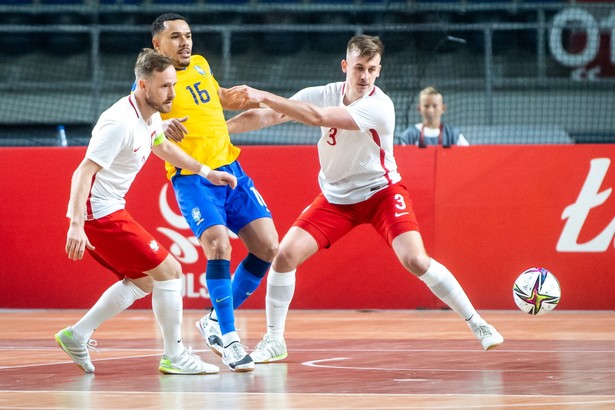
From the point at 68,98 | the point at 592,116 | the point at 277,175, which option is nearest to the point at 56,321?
the point at 277,175

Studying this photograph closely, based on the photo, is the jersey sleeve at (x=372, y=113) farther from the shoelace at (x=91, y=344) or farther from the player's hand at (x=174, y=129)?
the shoelace at (x=91, y=344)

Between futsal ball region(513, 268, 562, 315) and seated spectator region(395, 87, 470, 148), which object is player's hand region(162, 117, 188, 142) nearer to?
futsal ball region(513, 268, 562, 315)

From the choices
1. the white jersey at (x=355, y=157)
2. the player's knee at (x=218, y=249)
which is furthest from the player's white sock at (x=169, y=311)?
the white jersey at (x=355, y=157)

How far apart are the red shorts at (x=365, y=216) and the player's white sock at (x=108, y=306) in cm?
133

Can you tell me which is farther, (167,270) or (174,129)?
(174,129)

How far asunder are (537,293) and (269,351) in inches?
88.5

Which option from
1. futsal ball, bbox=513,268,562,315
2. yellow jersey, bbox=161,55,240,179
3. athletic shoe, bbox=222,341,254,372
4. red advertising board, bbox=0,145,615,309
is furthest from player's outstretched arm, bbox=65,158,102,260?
red advertising board, bbox=0,145,615,309

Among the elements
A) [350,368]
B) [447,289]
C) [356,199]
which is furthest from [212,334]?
[447,289]

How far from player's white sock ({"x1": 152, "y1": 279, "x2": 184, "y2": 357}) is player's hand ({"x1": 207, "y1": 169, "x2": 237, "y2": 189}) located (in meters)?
0.77

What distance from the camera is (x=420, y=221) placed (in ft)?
38.7

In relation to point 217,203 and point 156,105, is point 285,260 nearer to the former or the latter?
point 217,203

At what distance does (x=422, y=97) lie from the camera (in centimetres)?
1212

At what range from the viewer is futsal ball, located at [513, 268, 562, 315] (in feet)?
28.4

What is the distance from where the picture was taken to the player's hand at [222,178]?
24.6 ft
